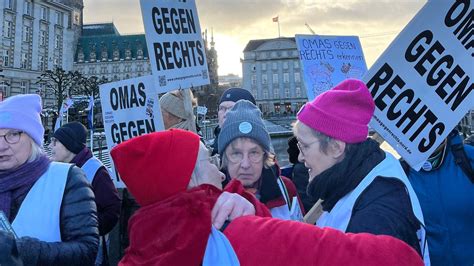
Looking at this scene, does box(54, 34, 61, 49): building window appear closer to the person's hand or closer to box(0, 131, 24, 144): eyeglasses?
box(0, 131, 24, 144): eyeglasses

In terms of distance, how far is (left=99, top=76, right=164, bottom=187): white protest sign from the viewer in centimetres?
418

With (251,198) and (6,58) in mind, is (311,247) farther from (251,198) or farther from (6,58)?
(6,58)

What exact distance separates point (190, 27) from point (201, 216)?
2.83 metres

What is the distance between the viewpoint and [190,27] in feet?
11.9

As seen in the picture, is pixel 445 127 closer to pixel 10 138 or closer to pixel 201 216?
pixel 201 216

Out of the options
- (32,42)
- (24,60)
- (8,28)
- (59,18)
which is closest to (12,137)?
(8,28)

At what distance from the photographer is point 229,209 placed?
1.16 meters

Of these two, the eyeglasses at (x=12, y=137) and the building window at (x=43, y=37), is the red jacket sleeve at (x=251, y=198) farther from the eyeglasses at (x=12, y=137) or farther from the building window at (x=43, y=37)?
the building window at (x=43, y=37)

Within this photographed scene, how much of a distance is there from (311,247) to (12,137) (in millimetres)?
1901

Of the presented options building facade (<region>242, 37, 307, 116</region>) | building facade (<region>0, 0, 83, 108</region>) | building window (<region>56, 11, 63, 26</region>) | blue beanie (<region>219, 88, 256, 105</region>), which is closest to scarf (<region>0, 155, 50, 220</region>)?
blue beanie (<region>219, 88, 256, 105</region>)

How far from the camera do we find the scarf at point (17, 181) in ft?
6.46

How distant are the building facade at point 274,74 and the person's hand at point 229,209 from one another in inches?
3781

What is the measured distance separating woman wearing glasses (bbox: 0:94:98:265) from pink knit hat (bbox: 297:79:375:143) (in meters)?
1.34

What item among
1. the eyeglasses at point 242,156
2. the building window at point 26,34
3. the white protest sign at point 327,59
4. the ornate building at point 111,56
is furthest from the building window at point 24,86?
the eyeglasses at point 242,156
